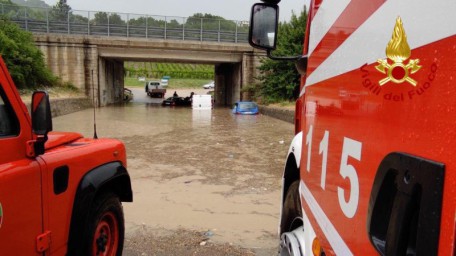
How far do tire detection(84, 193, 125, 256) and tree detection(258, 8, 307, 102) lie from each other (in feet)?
74.0

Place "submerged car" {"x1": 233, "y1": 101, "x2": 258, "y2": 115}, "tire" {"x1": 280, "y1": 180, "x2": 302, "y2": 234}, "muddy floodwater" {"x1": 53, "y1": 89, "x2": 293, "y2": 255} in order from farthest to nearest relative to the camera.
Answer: "submerged car" {"x1": 233, "y1": 101, "x2": 258, "y2": 115}
"muddy floodwater" {"x1": 53, "y1": 89, "x2": 293, "y2": 255}
"tire" {"x1": 280, "y1": 180, "x2": 302, "y2": 234}

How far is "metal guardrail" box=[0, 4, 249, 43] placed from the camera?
33.6 meters

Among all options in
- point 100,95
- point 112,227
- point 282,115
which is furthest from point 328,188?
point 100,95

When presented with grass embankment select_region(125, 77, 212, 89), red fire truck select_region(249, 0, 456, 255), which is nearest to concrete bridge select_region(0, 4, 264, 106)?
red fire truck select_region(249, 0, 456, 255)

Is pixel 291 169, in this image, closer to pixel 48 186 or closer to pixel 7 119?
pixel 48 186

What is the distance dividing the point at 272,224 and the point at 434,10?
5.07 meters

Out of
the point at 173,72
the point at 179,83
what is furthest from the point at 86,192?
the point at 173,72

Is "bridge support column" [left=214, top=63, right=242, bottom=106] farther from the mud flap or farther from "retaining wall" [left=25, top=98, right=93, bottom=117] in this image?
the mud flap

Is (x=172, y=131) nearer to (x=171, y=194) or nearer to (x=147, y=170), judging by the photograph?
(x=147, y=170)

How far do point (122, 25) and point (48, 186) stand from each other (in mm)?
34400

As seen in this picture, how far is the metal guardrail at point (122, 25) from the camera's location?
33.6m

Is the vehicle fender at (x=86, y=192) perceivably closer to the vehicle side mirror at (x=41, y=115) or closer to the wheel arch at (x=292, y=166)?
the vehicle side mirror at (x=41, y=115)

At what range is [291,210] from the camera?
10.1 ft

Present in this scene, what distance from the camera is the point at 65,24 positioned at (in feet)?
112
